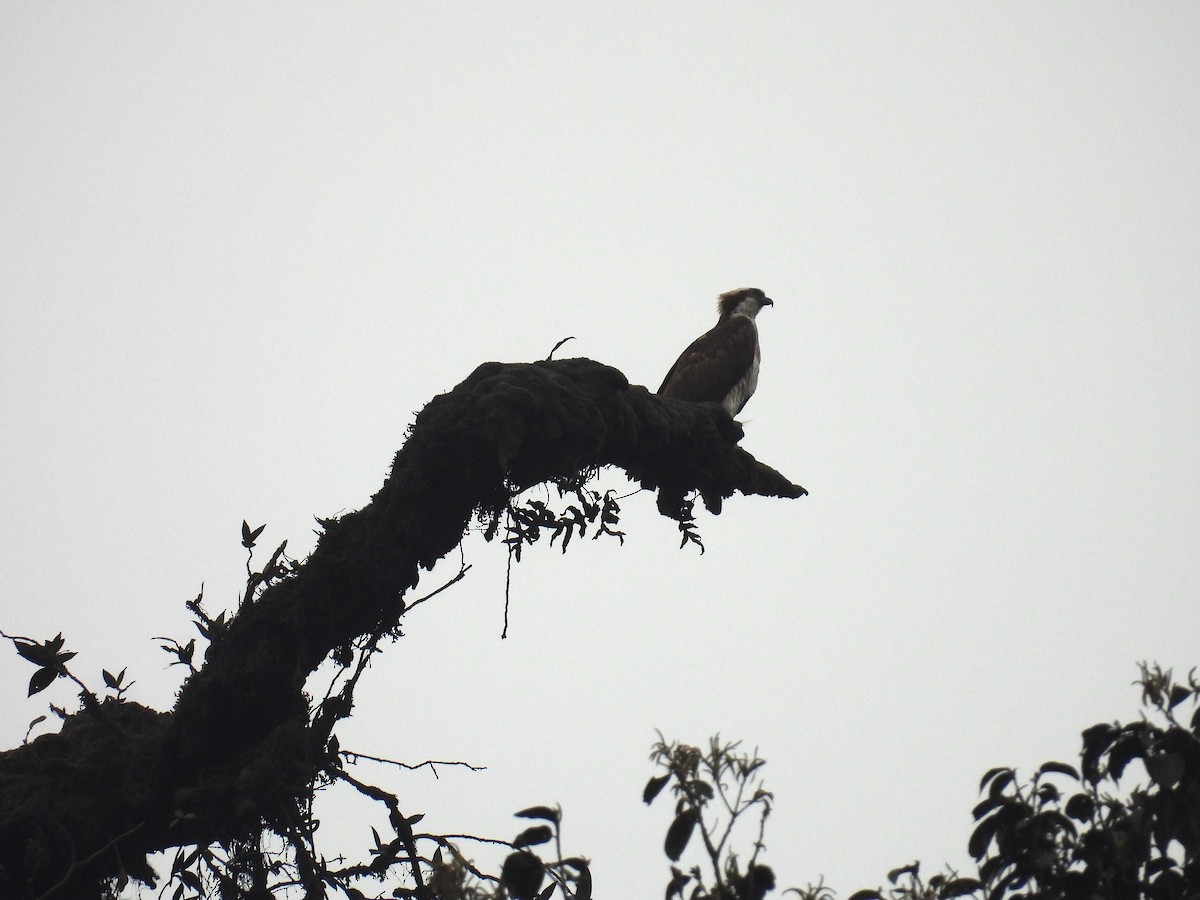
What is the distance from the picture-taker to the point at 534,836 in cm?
240

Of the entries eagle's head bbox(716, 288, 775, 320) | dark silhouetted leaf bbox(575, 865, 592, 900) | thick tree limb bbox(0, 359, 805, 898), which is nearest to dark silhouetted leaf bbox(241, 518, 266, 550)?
thick tree limb bbox(0, 359, 805, 898)

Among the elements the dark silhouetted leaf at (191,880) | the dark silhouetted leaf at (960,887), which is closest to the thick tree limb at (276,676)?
the dark silhouetted leaf at (191,880)

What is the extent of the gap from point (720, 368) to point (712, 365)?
3.0 inches

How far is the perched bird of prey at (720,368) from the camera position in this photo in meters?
9.25

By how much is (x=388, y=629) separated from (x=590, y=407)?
4.39 feet

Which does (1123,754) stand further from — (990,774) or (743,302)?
(743,302)

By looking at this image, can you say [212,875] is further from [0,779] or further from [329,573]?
[329,573]

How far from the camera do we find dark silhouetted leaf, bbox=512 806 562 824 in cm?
231

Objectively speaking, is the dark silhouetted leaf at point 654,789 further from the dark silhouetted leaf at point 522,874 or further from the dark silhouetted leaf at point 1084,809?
the dark silhouetted leaf at point 1084,809

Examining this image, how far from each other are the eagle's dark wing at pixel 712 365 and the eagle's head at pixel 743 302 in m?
1.56

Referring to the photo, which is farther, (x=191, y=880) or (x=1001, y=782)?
(x=191, y=880)

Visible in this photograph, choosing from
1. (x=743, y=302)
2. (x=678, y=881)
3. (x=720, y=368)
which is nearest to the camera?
(x=678, y=881)

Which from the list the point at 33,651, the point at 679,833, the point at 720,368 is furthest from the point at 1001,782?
the point at 720,368

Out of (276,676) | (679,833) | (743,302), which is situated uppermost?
(743,302)
